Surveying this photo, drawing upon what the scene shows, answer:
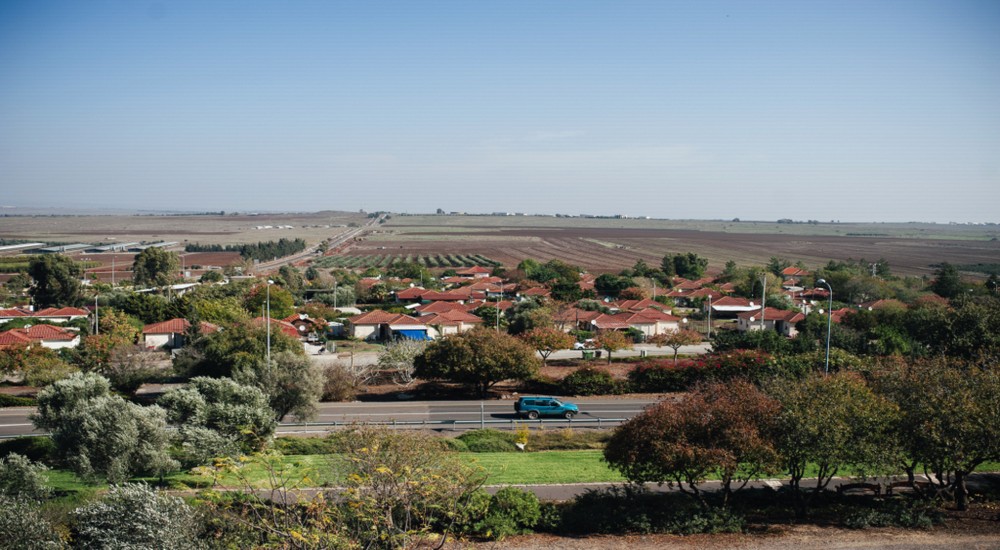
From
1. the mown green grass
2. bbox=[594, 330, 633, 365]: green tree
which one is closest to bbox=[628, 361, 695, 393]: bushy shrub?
bbox=[594, 330, 633, 365]: green tree

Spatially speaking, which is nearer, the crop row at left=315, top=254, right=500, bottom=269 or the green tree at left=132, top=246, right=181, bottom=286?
the green tree at left=132, top=246, right=181, bottom=286

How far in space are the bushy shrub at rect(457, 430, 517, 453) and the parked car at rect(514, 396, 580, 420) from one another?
12.9 feet

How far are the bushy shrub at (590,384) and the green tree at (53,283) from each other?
45966 mm

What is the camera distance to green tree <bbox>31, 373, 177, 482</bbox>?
16.4m

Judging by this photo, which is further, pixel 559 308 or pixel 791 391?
pixel 559 308

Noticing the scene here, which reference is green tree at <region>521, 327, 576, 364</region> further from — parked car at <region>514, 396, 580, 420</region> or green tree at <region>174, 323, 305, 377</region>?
green tree at <region>174, 323, 305, 377</region>

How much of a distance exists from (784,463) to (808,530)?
4.61 feet

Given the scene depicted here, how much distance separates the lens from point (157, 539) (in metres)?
11.6

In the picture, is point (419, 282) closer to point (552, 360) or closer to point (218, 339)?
point (552, 360)

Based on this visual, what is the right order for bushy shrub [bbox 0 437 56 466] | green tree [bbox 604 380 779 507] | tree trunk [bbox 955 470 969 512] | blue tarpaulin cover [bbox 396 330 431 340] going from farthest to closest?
blue tarpaulin cover [bbox 396 330 431 340] < bushy shrub [bbox 0 437 56 466] < tree trunk [bbox 955 470 969 512] < green tree [bbox 604 380 779 507]

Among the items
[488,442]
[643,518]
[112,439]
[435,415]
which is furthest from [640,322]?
[112,439]

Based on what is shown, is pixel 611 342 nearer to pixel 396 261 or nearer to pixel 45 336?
pixel 45 336

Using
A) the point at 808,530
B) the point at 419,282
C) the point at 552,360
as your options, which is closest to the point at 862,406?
the point at 808,530

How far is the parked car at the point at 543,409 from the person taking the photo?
1046 inches
